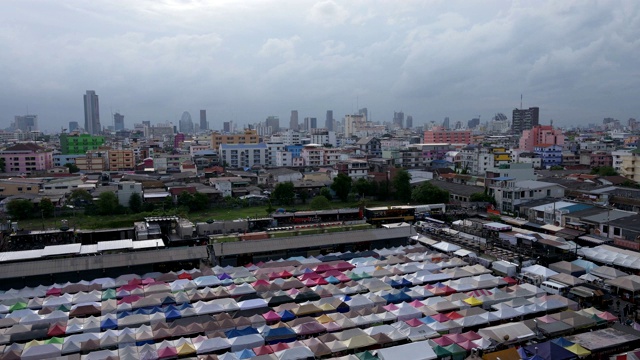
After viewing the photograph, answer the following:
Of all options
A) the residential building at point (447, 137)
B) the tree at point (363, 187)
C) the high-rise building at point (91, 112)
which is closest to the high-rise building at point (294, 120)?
the high-rise building at point (91, 112)

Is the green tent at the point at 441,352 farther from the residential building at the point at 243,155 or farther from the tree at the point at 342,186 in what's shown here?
the residential building at the point at 243,155

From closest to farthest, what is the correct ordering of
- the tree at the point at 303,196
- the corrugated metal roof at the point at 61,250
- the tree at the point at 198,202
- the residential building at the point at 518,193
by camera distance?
the corrugated metal roof at the point at 61,250 → the residential building at the point at 518,193 → the tree at the point at 198,202 → the tree at the point at 303,196

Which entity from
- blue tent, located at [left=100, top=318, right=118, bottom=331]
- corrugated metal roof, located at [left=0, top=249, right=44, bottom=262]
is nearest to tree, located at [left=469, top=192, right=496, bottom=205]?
corrugated metal roof, located at [left=0, top=249, right=44, bottom=262]

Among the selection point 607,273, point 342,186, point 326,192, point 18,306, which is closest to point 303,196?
point 326,192

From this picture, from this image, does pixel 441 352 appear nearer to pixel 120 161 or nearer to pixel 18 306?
pixel 18 306

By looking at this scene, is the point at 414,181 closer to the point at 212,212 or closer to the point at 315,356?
the point at 212,212

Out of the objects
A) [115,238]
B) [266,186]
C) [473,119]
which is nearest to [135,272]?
[115,238]
